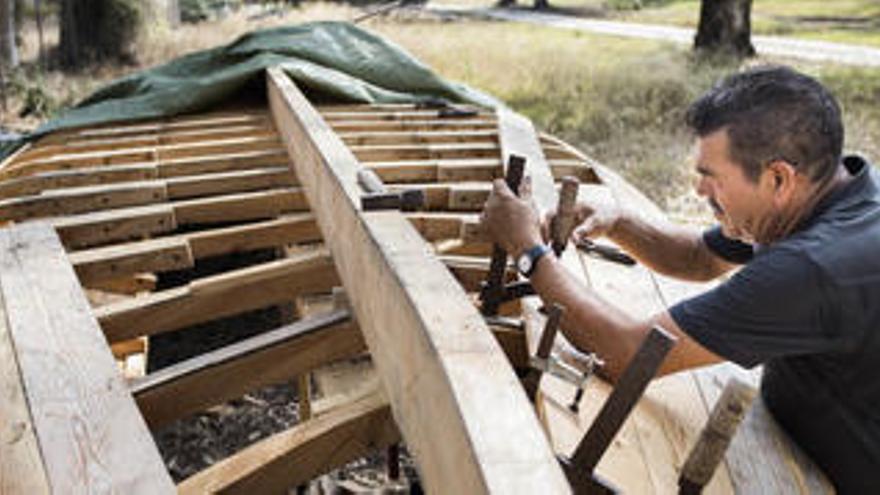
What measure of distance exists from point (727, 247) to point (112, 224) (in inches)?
105

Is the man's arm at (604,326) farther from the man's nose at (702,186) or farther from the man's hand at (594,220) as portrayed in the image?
the man's hand at (594,220)

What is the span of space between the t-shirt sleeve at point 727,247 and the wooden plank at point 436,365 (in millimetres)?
1271

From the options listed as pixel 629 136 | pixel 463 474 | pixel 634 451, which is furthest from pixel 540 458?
pixel 629 136

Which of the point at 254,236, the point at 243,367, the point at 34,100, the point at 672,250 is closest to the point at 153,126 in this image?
the point at 254,236

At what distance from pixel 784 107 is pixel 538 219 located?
79cm

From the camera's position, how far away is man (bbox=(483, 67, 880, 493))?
2152mm

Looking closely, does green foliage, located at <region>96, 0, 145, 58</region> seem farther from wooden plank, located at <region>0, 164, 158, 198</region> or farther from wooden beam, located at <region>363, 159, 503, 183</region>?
wooden beam, located at <region>363, 159, 503, 183</region>

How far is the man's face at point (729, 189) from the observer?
236 cm

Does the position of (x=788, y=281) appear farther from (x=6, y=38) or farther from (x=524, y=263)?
(x=6, y=38)

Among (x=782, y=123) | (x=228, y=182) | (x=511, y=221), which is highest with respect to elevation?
(x=782, y=123)

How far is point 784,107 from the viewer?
2266 mm

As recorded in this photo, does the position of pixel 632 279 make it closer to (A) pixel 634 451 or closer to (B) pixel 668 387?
(B) pixel 668 387

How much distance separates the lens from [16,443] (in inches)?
84.3

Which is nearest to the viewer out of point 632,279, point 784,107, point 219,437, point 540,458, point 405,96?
point 540,458
